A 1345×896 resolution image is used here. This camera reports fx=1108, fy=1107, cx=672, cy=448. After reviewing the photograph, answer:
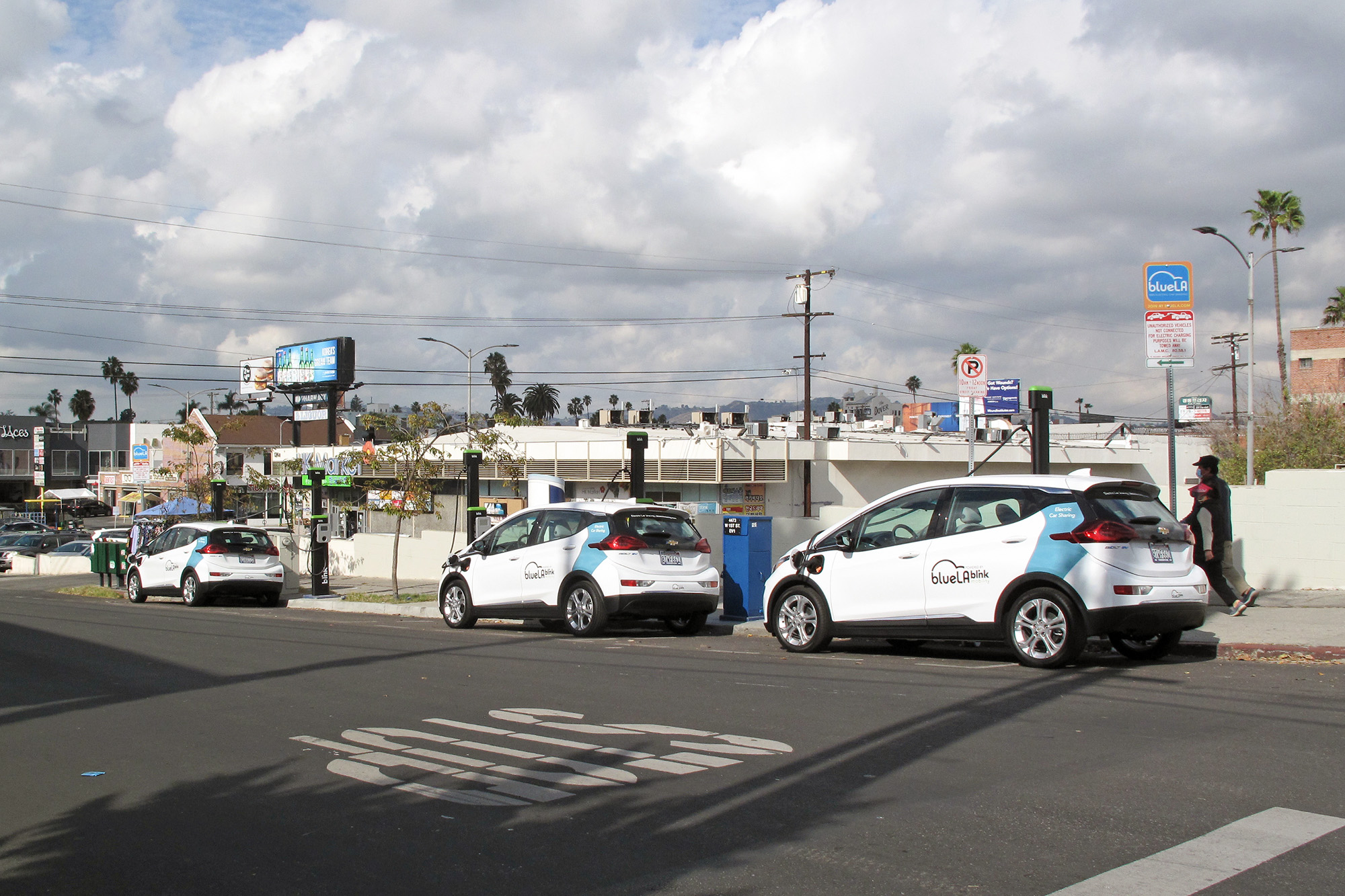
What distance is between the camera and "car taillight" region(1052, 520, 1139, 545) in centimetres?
934

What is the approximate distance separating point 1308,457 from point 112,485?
7499 cm

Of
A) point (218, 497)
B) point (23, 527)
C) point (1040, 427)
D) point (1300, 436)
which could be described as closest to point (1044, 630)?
point (1040, 427)

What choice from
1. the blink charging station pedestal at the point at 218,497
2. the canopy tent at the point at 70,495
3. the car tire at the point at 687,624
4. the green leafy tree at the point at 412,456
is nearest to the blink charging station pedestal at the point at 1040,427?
the car tire at the point at 687,624

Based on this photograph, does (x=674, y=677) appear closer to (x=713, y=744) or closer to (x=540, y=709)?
(x=540, y=709)

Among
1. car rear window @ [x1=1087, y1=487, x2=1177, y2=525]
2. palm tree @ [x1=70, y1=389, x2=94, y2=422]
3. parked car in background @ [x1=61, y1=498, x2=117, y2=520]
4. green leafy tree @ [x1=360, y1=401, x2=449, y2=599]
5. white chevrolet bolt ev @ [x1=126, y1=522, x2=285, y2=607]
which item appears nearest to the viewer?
car rear window @ [x1=1087, y1=487, x2=1177, y2=525]

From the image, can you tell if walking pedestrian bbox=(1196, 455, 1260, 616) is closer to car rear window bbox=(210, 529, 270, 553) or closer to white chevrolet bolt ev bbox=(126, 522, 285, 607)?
white chevrolet bolt ev bbox=(126, 522, 285, 607)

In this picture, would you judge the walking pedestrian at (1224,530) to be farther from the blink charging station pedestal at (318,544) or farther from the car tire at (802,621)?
the blink charging station pedestal at (318,544)

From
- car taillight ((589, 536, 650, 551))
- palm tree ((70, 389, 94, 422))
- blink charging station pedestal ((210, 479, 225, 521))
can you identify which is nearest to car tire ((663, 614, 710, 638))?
car taillight ((589, 536, 650, 551))

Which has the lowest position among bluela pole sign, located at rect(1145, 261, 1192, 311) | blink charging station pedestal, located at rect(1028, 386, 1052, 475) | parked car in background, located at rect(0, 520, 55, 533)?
parked car in background, located at rect(0, 520, 55, 533)

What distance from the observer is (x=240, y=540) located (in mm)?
22094

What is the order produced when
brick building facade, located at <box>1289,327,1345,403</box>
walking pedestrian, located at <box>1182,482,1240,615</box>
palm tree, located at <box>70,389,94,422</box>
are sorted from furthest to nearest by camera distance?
palm tree, located at <box>70,389,94,422</box>, brick building facade, located at <box>1289,327,1345,403</box>, walking pedestrian, located at <box>1182,482,1240,615</box>

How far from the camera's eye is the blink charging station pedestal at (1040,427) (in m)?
13.0

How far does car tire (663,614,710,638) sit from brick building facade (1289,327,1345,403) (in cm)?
4600

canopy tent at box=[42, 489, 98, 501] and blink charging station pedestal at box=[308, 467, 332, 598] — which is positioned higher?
canopy tent at box=[42, 489, 98, 501]
